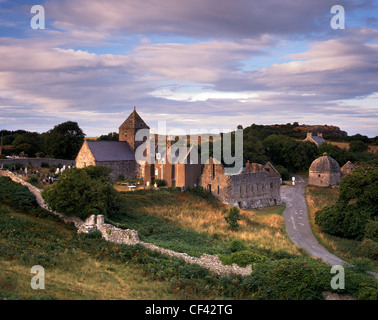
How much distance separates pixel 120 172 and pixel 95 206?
25023 mm

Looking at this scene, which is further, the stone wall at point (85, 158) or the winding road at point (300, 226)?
the stone wall at point (85, 158)

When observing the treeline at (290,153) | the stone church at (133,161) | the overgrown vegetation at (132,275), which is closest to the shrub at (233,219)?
the stone church at (133,161)

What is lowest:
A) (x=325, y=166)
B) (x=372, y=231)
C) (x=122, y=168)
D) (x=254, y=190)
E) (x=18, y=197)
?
(x=372, y=231)

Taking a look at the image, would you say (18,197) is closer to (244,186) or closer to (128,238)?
(128,238)

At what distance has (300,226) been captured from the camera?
35156 millimetres

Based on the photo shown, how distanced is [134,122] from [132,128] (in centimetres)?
114

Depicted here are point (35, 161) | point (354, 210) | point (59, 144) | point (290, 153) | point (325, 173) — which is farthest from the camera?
point (290, 153)

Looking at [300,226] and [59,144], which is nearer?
[300,226]

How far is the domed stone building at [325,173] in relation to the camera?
193 ft

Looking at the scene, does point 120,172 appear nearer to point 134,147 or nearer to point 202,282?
point 134,147

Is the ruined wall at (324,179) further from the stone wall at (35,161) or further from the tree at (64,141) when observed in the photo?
the tree at (64,141)

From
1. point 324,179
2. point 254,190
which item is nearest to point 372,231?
point 254,190

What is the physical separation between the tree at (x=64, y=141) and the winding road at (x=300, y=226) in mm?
39535

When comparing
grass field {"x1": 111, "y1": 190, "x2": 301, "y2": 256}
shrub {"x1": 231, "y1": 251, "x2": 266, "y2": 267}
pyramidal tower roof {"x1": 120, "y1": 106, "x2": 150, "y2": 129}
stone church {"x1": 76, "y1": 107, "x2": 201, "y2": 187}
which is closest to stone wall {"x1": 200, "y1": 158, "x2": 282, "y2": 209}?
stone church {"x1": 76, "y1": 107, "x2": 201, "y2": 187}
